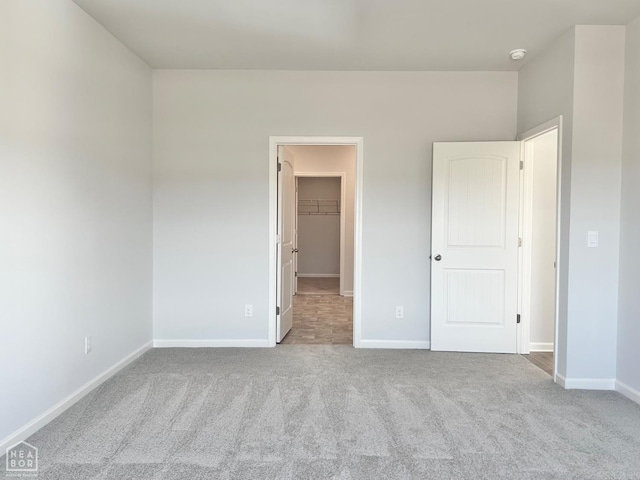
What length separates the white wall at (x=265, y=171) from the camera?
3818 mm

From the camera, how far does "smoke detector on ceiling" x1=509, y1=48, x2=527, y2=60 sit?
3309 millimetres

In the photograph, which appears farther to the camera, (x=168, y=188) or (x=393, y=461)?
(x=168, y=188)

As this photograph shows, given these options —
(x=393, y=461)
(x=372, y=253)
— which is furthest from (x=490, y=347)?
(x=393, y=461)

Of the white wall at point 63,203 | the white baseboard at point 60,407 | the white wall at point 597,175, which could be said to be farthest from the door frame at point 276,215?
the white wall at point 597,175

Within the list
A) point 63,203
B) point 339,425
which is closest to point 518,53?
point 339,425

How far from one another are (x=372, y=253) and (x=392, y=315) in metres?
0.63

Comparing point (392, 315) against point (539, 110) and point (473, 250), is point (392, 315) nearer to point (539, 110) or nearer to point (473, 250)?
point (473, 250)

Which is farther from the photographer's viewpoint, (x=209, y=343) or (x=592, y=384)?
(x=209, y=343)

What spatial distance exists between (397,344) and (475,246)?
3.87 feet

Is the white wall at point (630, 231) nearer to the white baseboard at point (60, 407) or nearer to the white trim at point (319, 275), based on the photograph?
the white baseboard at point (60, 407)

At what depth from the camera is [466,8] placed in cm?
268

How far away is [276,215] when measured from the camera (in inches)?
155

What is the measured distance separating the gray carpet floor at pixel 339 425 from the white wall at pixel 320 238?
19.1ft

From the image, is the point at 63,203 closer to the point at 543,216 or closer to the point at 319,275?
the point at 543,216
